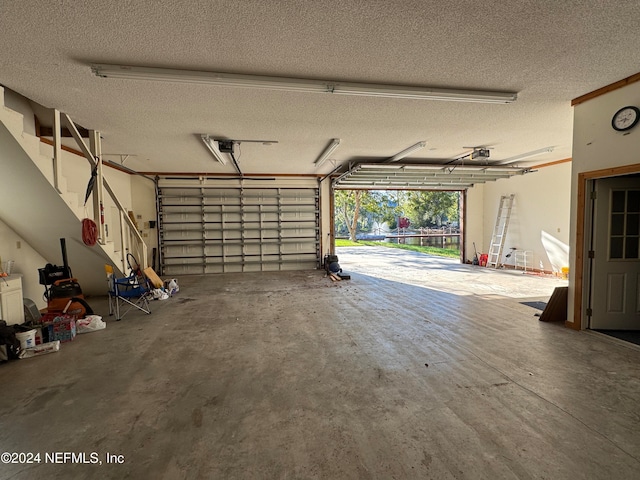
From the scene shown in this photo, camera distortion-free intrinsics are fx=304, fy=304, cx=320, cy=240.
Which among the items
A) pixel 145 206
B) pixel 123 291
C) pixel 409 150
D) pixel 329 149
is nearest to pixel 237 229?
pixel 145 206

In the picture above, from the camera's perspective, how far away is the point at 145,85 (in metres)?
3.36

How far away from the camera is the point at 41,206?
4191 mm

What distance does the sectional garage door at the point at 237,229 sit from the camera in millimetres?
9320

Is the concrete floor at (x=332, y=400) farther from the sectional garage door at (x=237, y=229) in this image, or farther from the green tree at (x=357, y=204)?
the green tree at (x=357, y=204)

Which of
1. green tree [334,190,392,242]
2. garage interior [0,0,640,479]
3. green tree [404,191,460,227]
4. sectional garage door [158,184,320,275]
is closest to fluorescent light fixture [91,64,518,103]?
garage interior [0,0,640,479]

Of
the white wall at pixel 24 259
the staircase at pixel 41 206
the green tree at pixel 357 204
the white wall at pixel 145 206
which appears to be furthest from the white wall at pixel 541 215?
the white wall at pixel 24 259

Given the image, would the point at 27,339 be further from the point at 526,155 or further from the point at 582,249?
the point at 526,155

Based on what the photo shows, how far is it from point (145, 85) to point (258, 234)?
6.55 metres

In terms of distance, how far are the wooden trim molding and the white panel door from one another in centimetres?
104

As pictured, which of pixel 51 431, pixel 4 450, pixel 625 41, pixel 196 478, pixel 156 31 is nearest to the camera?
pixel 196 478

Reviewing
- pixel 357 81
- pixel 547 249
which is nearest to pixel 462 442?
pixel 357 81

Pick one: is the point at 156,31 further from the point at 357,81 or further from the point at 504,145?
the point at 504,145

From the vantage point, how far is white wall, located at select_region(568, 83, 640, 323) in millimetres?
3354

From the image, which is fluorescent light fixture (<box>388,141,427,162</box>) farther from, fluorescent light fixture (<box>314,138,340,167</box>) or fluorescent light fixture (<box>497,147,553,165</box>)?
fluorescent light fixture (<box>497,147,553,165</box>)
